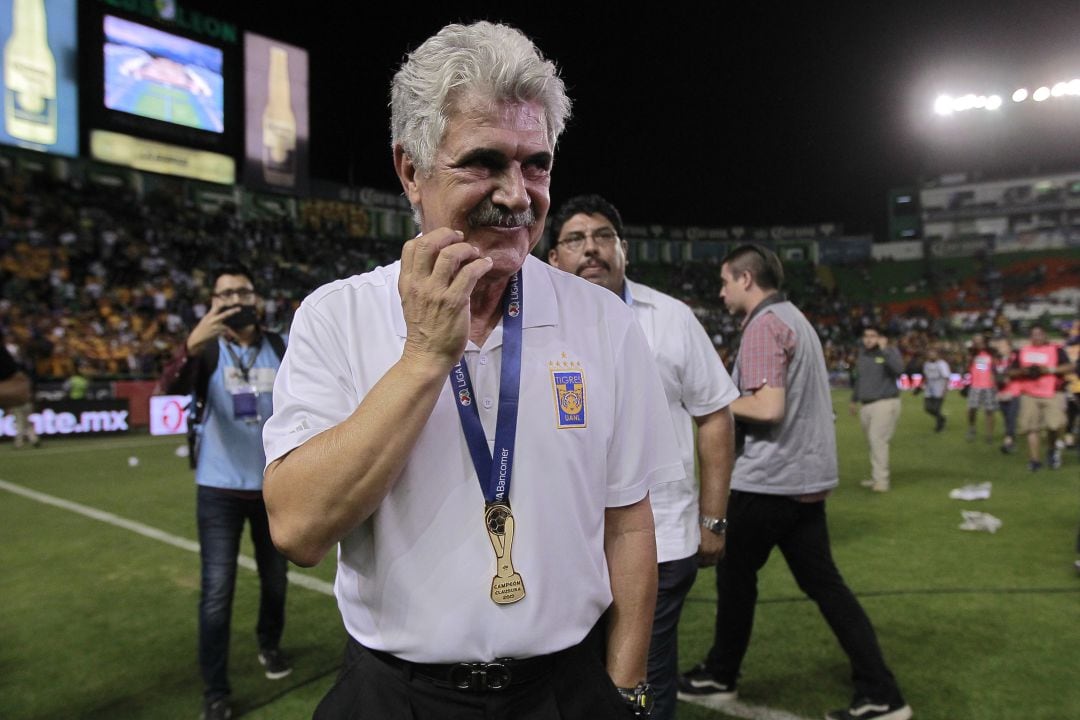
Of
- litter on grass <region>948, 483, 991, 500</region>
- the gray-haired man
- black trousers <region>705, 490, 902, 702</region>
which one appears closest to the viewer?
the gray-haired man

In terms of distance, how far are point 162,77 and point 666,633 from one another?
102ft

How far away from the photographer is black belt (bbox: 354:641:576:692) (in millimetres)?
1414

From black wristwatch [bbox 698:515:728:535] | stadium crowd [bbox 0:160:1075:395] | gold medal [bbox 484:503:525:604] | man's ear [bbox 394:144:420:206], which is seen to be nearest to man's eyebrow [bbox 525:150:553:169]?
man's ear [bbox 394:144:420:206]

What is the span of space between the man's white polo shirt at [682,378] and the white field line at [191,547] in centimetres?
136

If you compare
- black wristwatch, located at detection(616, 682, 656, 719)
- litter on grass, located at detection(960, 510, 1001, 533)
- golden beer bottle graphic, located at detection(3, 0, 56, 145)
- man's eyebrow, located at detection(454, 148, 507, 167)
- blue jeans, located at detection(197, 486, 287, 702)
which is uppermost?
→ golden beer bottle graphic, located at detection(3, 0, 56, 145)

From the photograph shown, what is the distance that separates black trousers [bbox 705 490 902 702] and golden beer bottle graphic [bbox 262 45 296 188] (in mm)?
33330

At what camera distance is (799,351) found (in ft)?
12.9

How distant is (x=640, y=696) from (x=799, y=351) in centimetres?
270

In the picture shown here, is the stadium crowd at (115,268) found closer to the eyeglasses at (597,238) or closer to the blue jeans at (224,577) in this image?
the blue jeans at (224,577)

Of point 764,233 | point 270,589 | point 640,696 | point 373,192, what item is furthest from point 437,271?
point 764,233

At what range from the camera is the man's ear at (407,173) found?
5.12 feet

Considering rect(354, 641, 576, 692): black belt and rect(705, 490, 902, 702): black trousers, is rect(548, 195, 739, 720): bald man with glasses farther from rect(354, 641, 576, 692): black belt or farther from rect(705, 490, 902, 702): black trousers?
rect(354, 641, 576, 692): black belt

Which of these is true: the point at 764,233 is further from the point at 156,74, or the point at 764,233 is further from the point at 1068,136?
the point at 156,74

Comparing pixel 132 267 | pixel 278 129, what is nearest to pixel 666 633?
pixel 132 267
